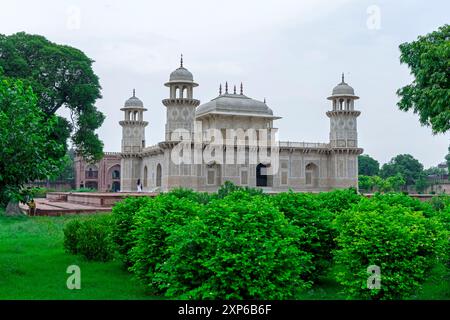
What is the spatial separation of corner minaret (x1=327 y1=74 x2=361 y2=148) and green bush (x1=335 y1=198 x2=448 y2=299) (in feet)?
89.3

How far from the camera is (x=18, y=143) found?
24.3 ft

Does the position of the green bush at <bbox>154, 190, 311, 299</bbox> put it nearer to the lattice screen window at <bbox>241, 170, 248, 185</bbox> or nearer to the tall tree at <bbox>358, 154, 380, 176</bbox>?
the lattice screen window at <bbox>241, 170, 248, 185</bbox>

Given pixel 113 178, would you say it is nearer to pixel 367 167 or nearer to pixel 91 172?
pixel 91 172

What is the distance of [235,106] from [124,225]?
2354cm

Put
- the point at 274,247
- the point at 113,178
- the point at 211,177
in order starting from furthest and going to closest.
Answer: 1. the point at 113,178
2. the point at 211,177
3. the point at 274,247

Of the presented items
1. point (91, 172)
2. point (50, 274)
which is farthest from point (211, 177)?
point (91, 172)

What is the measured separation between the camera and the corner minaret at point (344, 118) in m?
32.6

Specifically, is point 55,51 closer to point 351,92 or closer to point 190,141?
point 190,141

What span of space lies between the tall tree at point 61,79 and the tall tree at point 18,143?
11.5 meters

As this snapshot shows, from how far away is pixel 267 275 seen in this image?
191 inches

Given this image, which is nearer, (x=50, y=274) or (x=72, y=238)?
(x=50, y=274)
